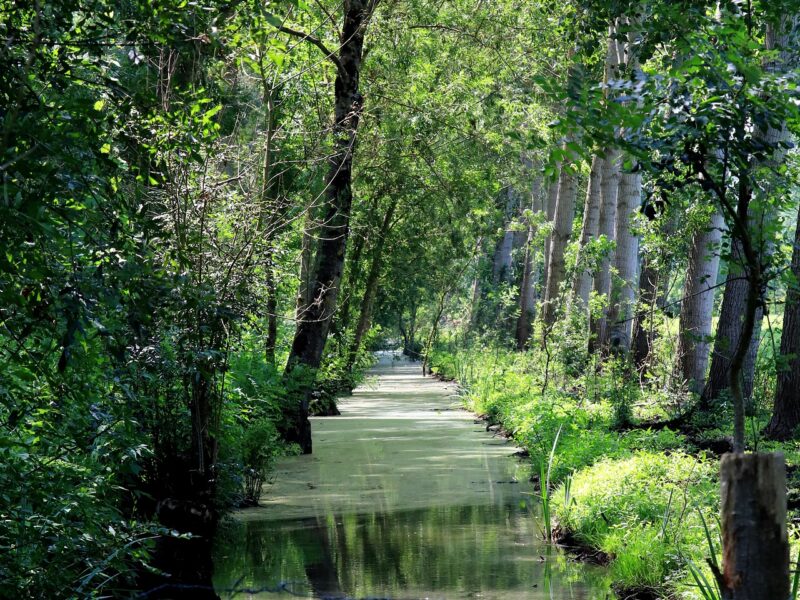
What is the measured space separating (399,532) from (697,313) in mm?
6846

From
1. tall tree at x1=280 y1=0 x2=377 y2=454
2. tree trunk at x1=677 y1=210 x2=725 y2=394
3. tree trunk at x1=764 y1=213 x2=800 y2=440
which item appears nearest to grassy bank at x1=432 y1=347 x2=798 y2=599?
tree trunk at x1=764 y1=213 x2=800 y2=440

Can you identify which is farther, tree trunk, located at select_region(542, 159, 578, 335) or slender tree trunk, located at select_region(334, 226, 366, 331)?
slender tree trunk, located at select_region(334, 226, 366, 331)

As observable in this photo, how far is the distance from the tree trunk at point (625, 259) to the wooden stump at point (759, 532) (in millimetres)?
12789

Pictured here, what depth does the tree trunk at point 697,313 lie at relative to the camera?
1398cm

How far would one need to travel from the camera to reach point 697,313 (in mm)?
14086

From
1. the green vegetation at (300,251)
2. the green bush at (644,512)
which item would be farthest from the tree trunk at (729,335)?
the green bush at (644,512)

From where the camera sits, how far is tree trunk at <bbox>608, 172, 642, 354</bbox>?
53.0ft

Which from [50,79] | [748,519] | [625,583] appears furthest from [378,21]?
[748,519]

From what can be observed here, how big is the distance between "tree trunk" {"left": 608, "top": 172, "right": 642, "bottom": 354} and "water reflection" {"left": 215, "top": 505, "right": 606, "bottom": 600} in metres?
6.97

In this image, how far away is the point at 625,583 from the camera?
666 cm

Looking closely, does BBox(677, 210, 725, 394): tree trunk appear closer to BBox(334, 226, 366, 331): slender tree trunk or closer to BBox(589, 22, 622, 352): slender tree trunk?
BBox(589, 22, 622, 352): slender tree trunk

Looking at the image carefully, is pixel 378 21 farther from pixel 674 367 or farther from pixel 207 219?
pixel 207 219

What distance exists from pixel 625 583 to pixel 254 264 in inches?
→ 140

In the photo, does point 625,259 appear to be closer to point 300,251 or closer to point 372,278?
point 300,251
